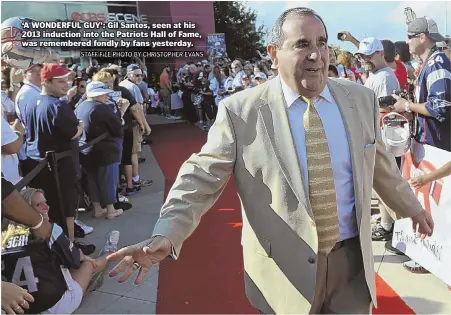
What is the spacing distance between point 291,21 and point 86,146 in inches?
144

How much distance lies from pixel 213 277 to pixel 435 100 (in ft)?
7.25

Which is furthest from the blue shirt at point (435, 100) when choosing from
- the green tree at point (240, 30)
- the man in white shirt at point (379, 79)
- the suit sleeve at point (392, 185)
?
the green tree at point (240, 30)

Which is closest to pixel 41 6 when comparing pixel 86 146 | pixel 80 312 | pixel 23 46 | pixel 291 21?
pixel 23 46

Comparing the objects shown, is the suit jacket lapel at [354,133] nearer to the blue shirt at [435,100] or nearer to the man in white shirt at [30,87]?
the blue shirt at [435,100]

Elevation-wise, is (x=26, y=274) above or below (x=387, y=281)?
above

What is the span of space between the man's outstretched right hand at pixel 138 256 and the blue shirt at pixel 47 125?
10.1ft

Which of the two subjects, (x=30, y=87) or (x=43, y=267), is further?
(x=30, y=87)

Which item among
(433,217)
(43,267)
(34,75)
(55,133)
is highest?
(34,75)

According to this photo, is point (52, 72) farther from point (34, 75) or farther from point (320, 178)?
point (320, 178)

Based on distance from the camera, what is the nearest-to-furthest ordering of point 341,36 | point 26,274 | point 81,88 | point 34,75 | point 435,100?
point 26,274 → point 435,100 → point 34,75 → point 341,36 → point 81,88

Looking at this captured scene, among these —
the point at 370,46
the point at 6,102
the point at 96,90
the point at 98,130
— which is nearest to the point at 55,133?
the point at 98,130

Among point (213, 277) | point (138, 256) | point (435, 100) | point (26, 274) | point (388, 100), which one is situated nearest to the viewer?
point (138, 256)

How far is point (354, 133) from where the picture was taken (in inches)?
72.9

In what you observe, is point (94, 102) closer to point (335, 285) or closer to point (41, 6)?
point (335, 285)
